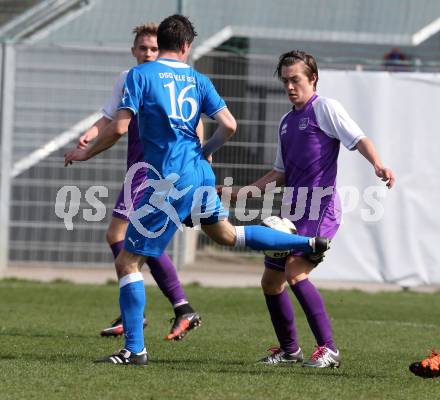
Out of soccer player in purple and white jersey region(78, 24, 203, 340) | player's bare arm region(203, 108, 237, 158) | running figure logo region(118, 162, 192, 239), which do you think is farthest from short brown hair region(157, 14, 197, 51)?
soccer player in purple and white jersey region(78, 24, 203, 340)

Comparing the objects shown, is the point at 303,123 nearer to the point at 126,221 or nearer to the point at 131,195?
the point at 131,195

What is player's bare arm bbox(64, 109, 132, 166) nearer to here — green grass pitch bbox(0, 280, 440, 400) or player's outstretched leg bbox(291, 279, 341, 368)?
green grass pitch bbox(0, 280, 440, 400)

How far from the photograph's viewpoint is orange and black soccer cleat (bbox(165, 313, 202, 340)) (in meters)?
7.36

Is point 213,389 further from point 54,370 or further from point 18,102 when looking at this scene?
point 18,102

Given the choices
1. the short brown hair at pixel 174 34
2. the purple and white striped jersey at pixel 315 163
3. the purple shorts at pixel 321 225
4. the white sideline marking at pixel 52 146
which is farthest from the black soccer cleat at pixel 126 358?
the white sideline marking at pixel 52 146

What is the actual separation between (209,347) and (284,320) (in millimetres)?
815

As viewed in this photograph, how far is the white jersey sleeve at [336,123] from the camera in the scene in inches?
243

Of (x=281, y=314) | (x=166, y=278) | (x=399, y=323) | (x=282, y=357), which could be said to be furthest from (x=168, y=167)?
(x=399, y=323)

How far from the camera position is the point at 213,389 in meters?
5.11

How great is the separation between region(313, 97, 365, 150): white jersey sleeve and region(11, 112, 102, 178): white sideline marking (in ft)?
23.0

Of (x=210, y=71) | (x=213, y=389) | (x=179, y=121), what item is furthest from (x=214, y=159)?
(x=213, y=389)

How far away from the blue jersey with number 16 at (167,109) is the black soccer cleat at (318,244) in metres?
0.77

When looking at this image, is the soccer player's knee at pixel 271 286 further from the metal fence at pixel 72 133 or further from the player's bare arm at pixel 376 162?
the metal fence at pixel 72 133

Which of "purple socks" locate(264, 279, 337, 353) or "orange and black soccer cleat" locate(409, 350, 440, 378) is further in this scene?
"purple socks" locate(264, 279, 337, 353)
